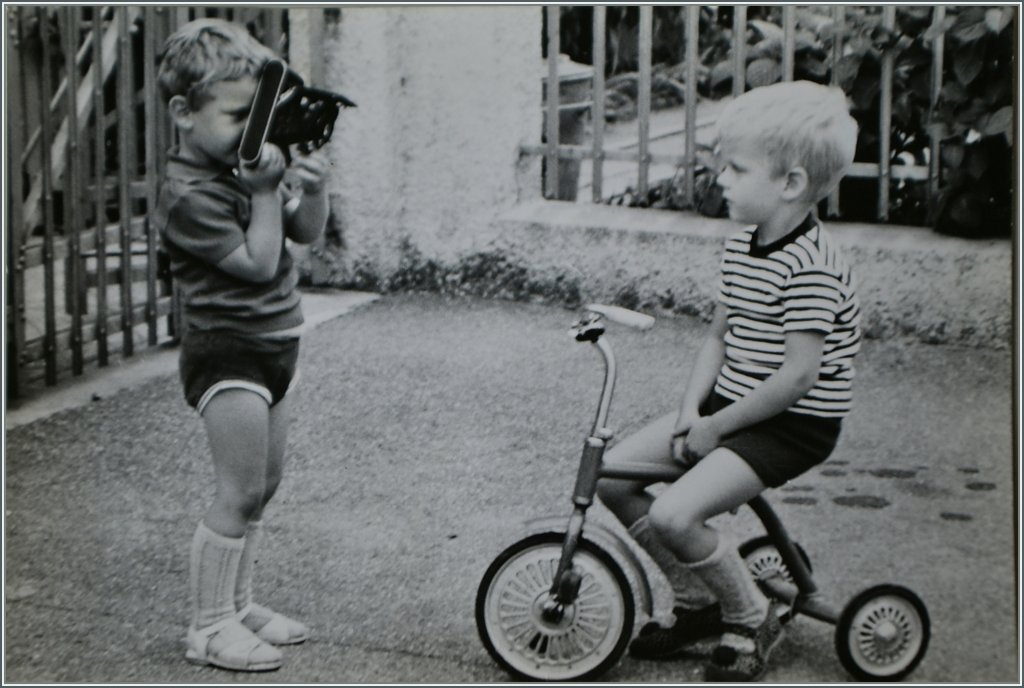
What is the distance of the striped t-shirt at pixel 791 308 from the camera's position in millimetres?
2742

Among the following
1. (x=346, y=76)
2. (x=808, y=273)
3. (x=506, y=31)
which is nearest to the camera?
(x=808, y=273)

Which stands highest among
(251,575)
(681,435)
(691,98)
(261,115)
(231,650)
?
(691,98)

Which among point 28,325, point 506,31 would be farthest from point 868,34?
point 28,325

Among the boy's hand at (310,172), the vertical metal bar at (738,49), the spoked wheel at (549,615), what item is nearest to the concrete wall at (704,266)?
the vertical metal bar at (738,49)

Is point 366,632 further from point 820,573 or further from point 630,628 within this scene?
point 820,573

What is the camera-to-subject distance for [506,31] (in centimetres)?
375

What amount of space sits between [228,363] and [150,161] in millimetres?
1705

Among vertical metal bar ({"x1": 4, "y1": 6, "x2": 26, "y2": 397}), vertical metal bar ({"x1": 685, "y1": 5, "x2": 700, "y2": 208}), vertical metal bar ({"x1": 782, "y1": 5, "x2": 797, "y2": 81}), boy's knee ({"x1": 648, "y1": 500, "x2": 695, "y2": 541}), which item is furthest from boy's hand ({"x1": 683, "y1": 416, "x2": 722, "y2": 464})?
vertical metal bar ({"x1": 4, "y1": 6, "x2": 26, "y2": 397})

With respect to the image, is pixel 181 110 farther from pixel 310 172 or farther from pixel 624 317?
pixel 624 317

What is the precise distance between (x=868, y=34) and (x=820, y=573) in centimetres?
152

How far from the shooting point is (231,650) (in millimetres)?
3010

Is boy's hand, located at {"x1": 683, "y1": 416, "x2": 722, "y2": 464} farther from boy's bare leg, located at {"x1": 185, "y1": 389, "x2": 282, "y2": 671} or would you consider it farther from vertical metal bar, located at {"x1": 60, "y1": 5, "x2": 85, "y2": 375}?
vertical metal bar, located at {"x1": 60, "y1": 5, "x2": 85, "y2": 375}

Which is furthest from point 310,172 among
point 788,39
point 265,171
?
point 788,39

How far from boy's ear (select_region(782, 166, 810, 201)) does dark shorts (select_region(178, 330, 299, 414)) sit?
1.01 meters
